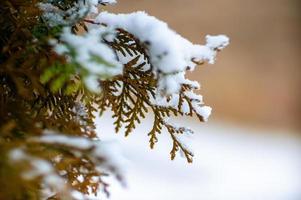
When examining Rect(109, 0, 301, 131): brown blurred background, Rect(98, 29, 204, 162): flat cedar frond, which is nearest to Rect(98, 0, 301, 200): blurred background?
Rect(109, 0, 301, 131): brown blurred background

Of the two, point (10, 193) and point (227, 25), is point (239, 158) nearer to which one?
point (227, 25)

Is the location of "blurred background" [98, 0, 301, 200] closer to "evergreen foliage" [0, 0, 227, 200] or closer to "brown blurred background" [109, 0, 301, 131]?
"brown blurred background" [109, 0, 301, 131]

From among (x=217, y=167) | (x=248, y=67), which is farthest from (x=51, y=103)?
(x=248, y=67)

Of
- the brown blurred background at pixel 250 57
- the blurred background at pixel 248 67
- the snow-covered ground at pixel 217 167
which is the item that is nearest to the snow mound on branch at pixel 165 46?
the snow-covered ground at pixel 217 167

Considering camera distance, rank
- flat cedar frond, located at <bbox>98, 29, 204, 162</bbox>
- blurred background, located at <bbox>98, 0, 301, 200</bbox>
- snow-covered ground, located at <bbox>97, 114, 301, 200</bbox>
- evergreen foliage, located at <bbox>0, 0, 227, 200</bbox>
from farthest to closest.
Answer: blurred background, located at <bbox>98, 0, 301, 200</bbox>, snow-covered ground, located at <bbox>97, 114, 301, 200</bbox>, flat cedar frond, located at <bbox>98, 29, 204, 162</bbox>, evergreen foliage, located at <bbox>0, 0, 227, 200</bbox>

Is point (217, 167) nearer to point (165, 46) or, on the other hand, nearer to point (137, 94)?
point (137, 94)
